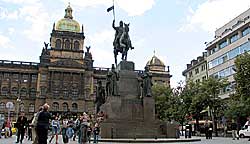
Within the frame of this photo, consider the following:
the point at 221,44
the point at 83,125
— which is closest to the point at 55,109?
the point at 221,44

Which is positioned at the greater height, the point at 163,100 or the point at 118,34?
the point at 118,34

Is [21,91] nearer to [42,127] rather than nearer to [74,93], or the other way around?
[74,93]

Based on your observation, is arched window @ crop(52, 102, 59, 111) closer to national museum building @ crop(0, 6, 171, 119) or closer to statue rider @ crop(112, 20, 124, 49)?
national museum building @ crop(0, 6, 171, 119)

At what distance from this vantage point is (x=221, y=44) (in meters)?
71.7

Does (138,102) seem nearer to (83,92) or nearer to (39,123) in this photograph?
(39,123)

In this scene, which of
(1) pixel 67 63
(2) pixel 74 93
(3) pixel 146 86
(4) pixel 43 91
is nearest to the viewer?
(3) pixel 146 86

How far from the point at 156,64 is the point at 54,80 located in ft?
133

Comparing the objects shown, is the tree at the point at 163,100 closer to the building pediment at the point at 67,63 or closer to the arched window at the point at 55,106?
the building pediment at the point at 67,63

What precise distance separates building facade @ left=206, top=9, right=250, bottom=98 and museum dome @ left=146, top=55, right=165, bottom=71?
4292cm

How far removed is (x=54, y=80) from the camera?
10169 centimetres

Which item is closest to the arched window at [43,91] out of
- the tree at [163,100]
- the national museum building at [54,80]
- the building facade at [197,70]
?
the national museum building at [54,80]

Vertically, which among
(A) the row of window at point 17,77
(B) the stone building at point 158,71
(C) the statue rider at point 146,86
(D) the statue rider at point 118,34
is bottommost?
(C) the statue rider at point 146,86

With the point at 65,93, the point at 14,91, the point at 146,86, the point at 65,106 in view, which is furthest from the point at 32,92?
the point at 146,86

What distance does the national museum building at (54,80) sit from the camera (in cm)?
10044
